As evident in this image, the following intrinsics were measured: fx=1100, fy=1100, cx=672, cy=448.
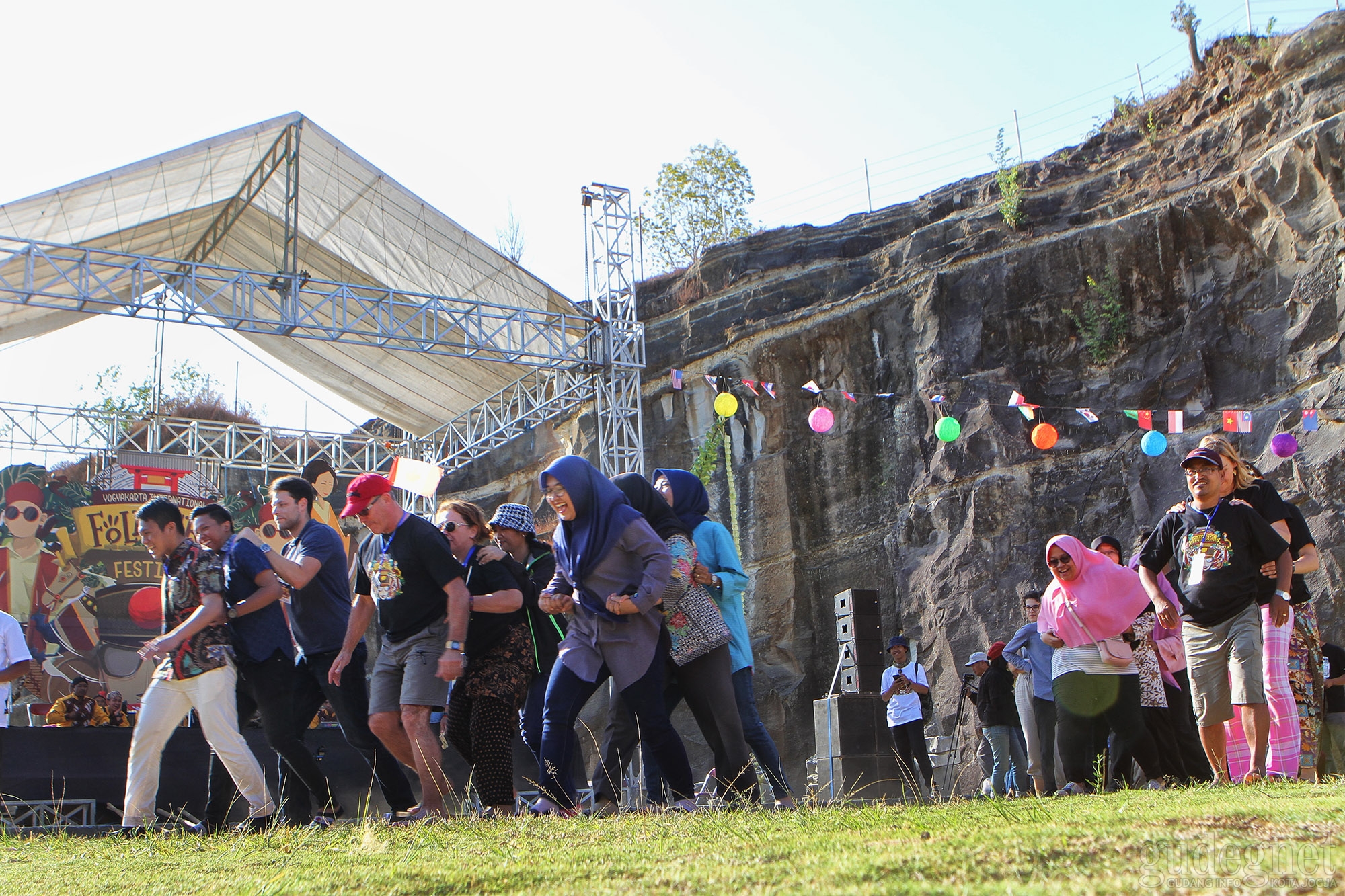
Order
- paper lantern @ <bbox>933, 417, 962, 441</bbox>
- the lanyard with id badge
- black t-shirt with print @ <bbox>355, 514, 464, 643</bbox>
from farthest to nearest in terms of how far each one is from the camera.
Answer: paper lantern @ <bbox>933, 417, 962, 441</bbox>
black t-shirt with print @ <bbox>355, 514, 464, 643</bbox>
the lanyard with id badge

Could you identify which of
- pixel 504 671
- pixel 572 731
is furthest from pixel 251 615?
pixel 572 731

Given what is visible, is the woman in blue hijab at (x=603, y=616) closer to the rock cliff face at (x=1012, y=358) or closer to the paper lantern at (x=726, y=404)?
the rock cliff face at (x=1012, y=358)

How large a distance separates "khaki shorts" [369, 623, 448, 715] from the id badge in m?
3.54

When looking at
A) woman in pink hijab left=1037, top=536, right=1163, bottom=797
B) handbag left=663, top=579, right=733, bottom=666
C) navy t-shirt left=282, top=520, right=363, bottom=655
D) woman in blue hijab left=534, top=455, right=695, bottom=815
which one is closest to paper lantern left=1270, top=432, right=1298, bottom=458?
woman in pink hijab left=1037, top=536, right=1163, bottom=797

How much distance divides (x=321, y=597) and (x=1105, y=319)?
1170 centimetres

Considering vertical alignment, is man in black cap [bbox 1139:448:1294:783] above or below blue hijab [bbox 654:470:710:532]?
below

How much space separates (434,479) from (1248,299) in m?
10.7

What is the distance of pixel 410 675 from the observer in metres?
5.19

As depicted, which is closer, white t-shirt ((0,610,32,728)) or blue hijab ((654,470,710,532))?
blue hijab ((654,470,710,532))

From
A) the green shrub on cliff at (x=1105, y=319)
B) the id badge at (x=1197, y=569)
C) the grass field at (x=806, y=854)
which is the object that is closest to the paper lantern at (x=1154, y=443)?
the green shrub on cliff at (x=1105, y=319)

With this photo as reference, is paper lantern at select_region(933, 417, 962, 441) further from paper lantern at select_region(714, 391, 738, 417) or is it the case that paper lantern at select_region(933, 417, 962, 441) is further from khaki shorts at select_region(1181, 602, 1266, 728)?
khaki shorts at select_region(1181, 602, 1266, 728)

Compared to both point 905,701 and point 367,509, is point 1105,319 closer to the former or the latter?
point 905,701

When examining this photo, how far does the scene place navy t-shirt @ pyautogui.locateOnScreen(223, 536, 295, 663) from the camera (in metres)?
5.43

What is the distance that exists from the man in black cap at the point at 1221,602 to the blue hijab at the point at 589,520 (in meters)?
2.59
